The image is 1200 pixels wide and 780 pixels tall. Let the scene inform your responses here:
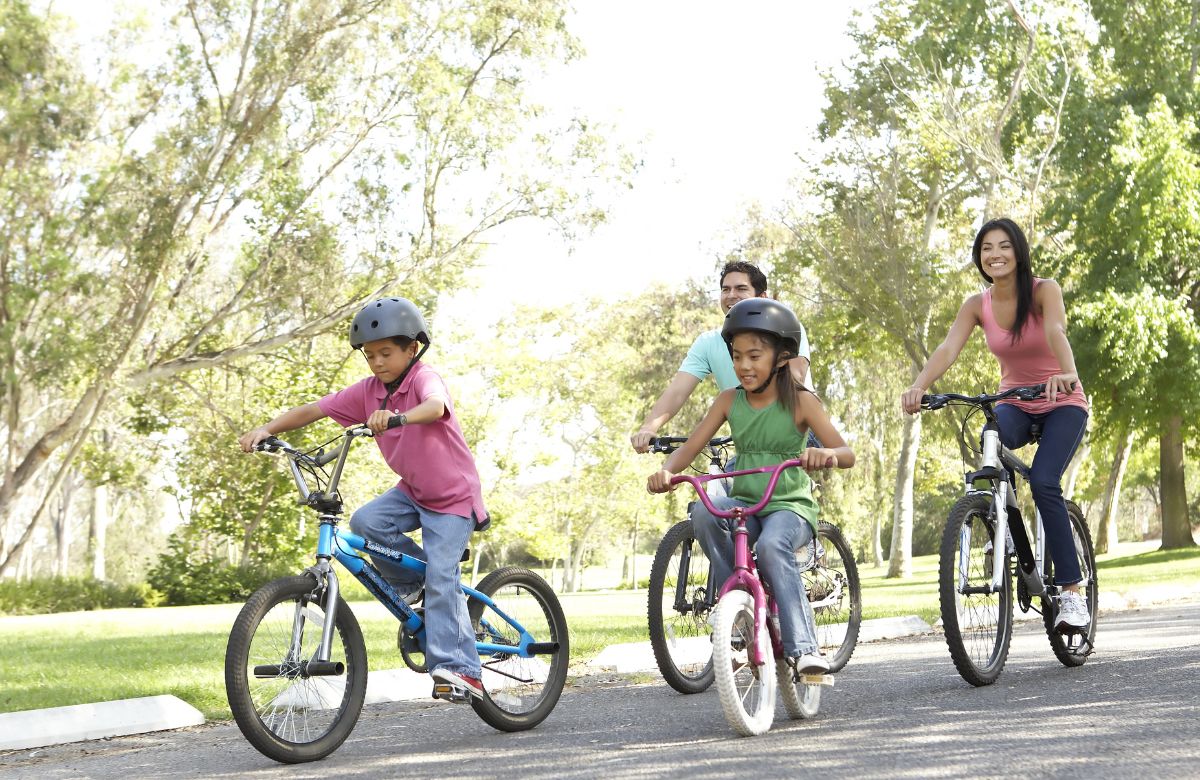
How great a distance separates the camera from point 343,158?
27.1 m

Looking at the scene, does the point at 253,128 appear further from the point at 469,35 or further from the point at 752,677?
the point at 752,677

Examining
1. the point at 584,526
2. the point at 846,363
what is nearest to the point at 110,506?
the point at 584,526

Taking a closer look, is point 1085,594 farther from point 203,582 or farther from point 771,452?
point 203,582

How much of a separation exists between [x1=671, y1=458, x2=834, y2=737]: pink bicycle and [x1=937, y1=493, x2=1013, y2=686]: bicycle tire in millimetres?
985

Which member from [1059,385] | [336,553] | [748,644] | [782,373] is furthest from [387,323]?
[1059,385]

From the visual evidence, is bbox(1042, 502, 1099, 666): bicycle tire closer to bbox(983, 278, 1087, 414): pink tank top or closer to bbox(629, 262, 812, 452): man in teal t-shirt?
bbox(983, 278, 1087, 414): pink tank top

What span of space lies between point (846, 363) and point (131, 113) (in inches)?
930

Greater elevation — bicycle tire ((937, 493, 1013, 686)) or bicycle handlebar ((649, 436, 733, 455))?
bicycle handlebar ((649, 436, 733, 455))

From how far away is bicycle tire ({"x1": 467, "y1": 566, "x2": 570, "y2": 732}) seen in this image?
6.21 metres

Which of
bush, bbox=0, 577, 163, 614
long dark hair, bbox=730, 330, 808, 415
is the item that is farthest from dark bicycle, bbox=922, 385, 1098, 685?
bush, bbox=0, 577, 163, 614

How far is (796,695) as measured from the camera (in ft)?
19.4

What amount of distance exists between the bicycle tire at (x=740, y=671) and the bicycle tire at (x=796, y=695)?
0.18 metres

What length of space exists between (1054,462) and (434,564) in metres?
3.44

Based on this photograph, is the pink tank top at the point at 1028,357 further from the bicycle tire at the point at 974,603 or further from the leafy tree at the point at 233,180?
the leafy tree at the point at 233,180
